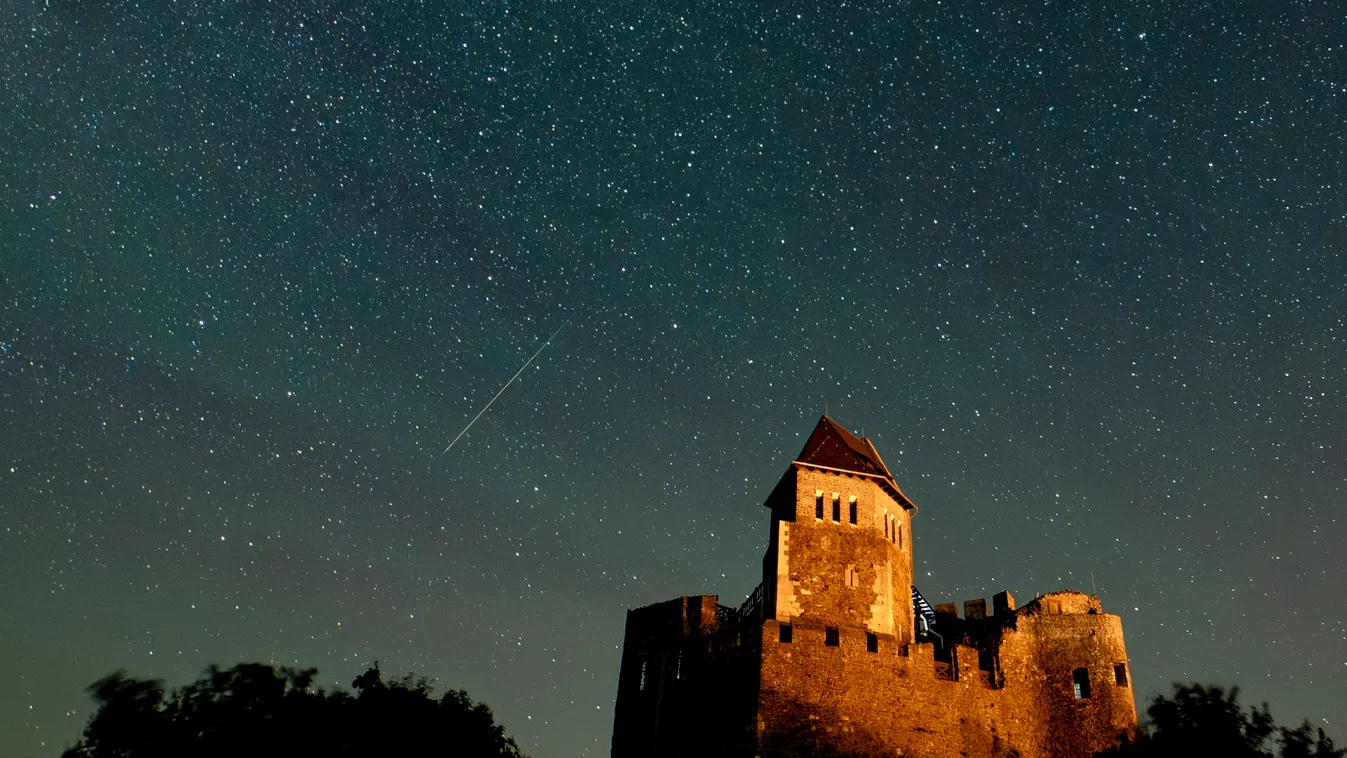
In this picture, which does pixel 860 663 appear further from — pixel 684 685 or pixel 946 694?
pixel 684 685

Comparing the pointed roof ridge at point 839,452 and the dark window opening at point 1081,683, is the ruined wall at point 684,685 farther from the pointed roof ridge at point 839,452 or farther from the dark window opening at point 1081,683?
the dark window opening at point 1081,683

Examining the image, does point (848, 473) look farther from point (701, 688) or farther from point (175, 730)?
point (175, 730)

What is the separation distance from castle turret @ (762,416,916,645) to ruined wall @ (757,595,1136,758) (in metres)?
1.17

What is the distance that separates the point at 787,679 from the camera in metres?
37.1

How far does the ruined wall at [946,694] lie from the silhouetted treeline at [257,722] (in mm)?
12209

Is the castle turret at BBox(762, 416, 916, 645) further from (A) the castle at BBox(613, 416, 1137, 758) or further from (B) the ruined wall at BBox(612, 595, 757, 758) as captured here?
(B) the ruined wall at BBox(612, 595, 757, 758)

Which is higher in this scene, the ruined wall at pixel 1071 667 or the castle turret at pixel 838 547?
the castle turret at pixel 838 547

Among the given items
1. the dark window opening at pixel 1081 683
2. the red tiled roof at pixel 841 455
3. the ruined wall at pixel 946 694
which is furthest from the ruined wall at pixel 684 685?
the dark window opening at pixel 1081 683

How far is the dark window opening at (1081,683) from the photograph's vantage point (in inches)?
1554

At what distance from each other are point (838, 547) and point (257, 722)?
75.3 feet

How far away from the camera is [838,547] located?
4119 centimetres

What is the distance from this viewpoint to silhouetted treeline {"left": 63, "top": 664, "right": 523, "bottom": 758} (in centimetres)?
3022

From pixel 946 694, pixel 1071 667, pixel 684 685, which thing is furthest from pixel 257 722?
pixel 1071 667

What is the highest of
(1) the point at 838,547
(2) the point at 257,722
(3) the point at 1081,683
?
(1) the point at 838,547
